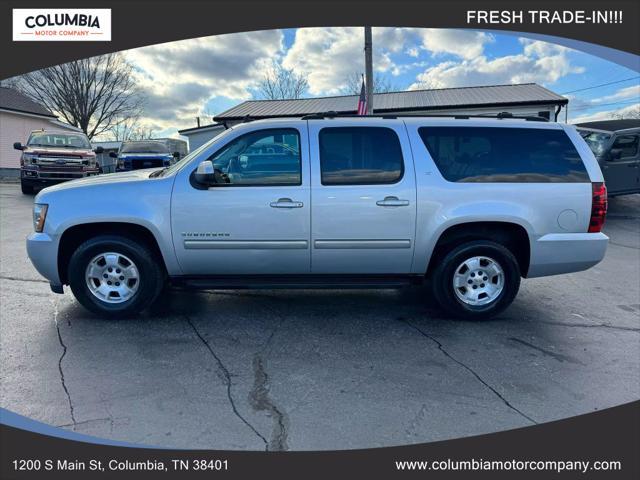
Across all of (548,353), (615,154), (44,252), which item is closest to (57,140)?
(44,252)

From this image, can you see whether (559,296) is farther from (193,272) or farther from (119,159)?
(119,159)

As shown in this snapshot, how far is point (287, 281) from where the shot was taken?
13.9ft

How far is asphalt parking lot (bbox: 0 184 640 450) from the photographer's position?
8.95 ft

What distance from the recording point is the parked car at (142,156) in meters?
13.5

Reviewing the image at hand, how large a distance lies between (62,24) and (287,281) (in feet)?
15.2

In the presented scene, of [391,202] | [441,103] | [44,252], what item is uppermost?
[441,103]

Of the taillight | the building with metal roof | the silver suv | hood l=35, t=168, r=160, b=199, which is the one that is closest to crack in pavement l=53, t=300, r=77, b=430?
the silver suv

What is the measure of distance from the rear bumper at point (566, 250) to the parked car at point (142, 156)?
1198 centimetres

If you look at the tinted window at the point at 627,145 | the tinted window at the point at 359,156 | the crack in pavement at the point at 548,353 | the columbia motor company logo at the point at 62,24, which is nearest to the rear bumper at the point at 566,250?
the crack in pavement at the point at 548,353

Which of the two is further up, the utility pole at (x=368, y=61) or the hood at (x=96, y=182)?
the utility pole at (x=368, y=61)

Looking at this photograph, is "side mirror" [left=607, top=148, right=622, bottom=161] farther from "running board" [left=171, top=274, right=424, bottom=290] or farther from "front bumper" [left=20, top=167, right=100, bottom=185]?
"front bumper" [left=20, top=167, right=100, bottom=185]

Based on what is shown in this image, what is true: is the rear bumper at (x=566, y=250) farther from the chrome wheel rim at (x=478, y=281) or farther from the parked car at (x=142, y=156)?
the parked car at (x=142, y=156)

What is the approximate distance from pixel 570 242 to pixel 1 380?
5.14 meters

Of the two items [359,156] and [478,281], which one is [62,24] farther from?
[478,281]
